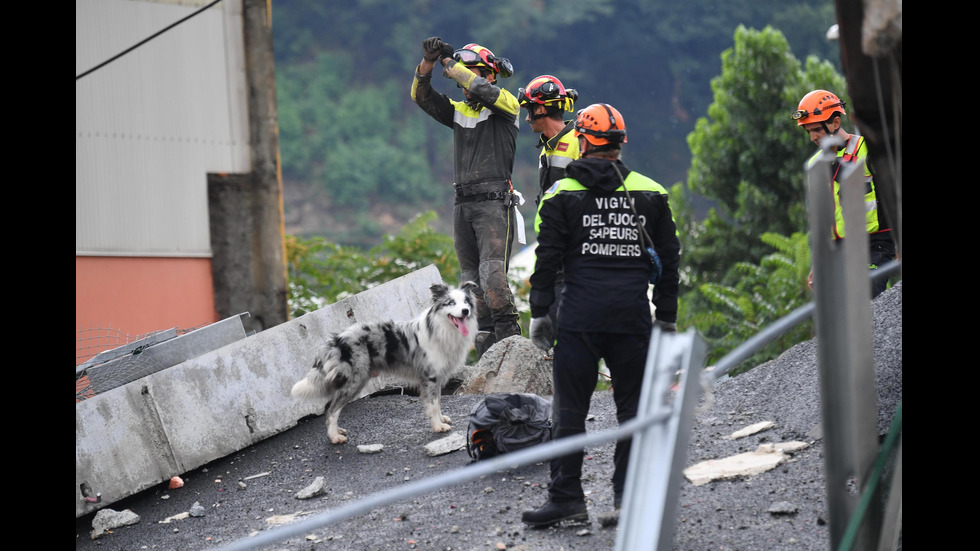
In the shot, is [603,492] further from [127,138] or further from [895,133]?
[127,138]

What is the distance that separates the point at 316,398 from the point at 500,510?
2.33m

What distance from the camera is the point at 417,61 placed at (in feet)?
194

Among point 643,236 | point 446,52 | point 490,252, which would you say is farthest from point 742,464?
point 446,52

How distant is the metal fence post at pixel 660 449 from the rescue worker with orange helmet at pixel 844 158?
3.76 m

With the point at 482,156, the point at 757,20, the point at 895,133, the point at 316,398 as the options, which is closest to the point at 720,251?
the point at 482,156

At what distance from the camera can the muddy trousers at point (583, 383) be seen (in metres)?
5.18

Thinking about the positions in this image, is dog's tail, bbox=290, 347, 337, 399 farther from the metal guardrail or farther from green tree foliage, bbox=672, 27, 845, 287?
green tree foliage, bbox=672, 27, 845, 287

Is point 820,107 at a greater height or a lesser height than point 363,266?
greater

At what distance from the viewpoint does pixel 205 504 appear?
7.25 meters

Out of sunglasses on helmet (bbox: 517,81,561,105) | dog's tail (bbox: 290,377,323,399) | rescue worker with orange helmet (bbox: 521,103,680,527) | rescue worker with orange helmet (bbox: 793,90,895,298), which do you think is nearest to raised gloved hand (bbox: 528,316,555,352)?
rescue worker with orange helmet (bbox: 521,103,680,527)

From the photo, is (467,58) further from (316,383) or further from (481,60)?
(316,383)

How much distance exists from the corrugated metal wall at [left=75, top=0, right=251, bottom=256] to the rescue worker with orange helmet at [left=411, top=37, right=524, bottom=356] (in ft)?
7.87

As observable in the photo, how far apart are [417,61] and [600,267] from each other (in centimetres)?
5586

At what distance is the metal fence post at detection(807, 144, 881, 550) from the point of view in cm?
306
